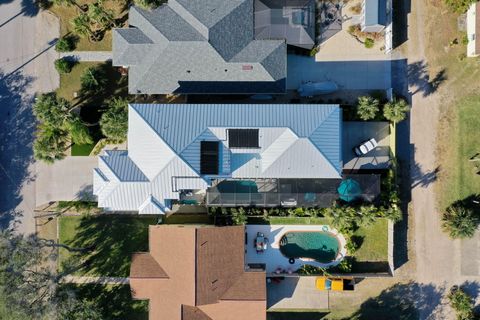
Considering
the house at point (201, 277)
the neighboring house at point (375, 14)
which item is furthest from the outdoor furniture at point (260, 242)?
the neighboring house at point (375, 14)

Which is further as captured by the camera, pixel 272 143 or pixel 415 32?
pixel 415 32

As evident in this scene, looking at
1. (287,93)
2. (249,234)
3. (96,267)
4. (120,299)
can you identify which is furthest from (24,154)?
(287,93)

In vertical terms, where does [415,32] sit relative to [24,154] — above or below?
above

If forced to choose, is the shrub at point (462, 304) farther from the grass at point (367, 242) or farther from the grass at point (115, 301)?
the grass at point (115, 301)

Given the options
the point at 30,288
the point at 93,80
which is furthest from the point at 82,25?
the point at 30,288

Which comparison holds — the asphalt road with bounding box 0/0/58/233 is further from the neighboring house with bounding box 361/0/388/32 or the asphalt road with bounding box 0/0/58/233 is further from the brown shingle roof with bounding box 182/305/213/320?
the neighboring house with bounding box 361/0/388/32

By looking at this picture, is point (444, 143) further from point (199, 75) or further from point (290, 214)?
point (199, 75)

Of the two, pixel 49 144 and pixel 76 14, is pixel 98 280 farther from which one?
pixel 76 14
